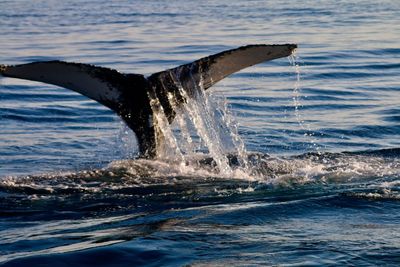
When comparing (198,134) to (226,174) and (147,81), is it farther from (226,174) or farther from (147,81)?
(147,81)

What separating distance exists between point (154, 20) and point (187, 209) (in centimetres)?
2438

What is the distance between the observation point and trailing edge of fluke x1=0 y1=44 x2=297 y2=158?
7816 mm

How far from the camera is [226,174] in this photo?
8.41 m

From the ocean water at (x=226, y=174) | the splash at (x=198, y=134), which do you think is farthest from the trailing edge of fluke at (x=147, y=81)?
the ocean water at (x=226, y=174)

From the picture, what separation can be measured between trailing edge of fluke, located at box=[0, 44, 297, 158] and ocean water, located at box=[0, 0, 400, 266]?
0.66 feet

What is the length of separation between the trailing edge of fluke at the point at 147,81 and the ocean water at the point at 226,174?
200 millimetres

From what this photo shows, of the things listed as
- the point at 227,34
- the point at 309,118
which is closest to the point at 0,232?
the point at 309,118

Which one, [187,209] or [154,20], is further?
[154,20]

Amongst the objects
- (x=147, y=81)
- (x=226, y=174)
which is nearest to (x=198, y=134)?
(x=226, y=174)

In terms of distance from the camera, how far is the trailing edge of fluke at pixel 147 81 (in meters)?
7.82

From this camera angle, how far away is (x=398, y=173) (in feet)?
27.0

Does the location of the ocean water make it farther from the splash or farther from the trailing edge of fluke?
the trailing edge of fluke

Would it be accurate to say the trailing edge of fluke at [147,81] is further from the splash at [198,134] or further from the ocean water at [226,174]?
the ocean water at [226,174]

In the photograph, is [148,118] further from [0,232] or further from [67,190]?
[0,232]
